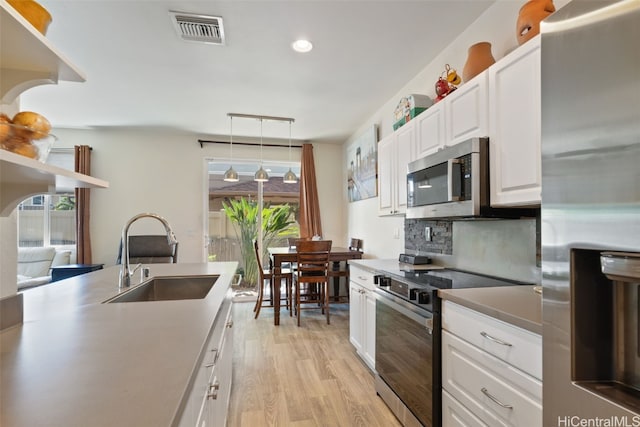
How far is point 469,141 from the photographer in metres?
1.69

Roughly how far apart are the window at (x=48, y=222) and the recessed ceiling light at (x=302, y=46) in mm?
4446

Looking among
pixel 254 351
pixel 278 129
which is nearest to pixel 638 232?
pixel 254 351

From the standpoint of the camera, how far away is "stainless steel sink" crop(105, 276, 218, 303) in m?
1.92

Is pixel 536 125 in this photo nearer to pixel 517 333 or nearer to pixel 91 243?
pixel 517 333

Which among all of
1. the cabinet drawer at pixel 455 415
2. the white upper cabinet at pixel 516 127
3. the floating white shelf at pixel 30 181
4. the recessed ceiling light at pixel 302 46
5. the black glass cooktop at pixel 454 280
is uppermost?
the recessed ceiling light at pixel 302 46

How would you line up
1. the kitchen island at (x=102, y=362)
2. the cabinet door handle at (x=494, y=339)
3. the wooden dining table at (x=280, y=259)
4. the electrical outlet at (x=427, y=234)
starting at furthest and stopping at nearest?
the wooden dining table at (x=280, y=259), the electrical outlet at (x=427, y=234), the cabinet door handle at (x=494, y=339), the kitchen island at (x=102, y=362)

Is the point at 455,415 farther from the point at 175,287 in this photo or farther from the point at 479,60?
the point at 479,60

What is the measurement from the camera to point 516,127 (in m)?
1.46

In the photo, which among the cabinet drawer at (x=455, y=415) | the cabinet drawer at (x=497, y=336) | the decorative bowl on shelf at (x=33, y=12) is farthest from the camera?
the cabinet drawer at (x=455, y=415)

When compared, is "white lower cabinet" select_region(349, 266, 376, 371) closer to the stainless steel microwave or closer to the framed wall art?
the stainless steel microwave

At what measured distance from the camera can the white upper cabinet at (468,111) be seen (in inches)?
65.7

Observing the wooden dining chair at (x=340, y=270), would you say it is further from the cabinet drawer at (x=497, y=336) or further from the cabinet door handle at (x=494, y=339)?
the cabinet door handle at (x=494, y=339)

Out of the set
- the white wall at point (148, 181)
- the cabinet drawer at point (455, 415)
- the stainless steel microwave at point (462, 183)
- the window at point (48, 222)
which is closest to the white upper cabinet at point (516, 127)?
the stainless steel microwave at point (462, 183)

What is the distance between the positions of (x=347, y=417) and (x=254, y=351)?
1293 mm
